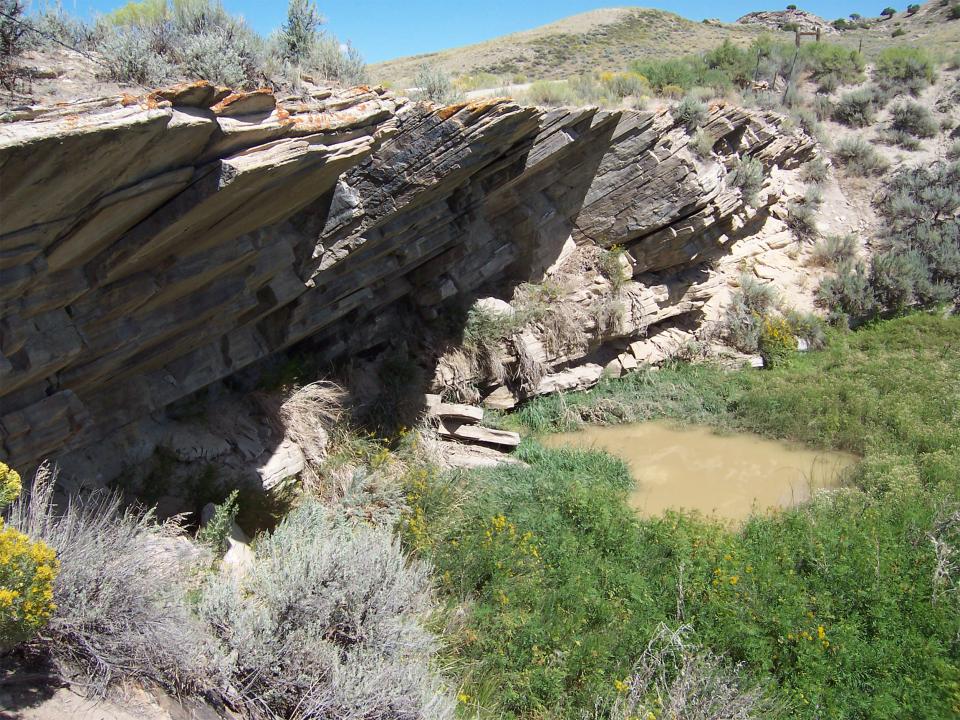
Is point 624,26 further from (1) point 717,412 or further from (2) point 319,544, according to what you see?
(2) point 319,544

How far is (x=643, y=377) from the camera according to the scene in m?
12.6

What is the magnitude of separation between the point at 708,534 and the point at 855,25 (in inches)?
1793

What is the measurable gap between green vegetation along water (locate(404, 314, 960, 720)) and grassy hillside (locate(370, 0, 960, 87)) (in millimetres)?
21656

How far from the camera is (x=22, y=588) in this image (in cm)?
379

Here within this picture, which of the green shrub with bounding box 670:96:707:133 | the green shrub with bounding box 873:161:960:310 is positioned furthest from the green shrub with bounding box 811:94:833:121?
the green shrub with bounding box 670:96:707:133

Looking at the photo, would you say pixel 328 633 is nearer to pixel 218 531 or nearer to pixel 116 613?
pixel 116 613

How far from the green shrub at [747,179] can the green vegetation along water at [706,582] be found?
5723 mm

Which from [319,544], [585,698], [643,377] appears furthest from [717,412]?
[319,544]

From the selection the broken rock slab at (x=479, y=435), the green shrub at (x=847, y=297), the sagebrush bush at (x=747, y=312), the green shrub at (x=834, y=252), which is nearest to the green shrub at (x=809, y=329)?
the sagebrush bush at (x=747, y=312)

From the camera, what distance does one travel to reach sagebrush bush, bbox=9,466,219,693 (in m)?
4.11

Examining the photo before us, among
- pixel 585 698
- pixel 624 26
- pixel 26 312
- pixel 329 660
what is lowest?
pixel 585 698

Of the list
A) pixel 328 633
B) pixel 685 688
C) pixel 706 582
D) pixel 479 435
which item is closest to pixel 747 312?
pixel 479 435

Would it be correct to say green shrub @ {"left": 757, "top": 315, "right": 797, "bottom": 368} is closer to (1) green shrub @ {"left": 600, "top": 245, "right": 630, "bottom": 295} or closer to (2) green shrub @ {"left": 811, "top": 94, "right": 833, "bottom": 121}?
(1) green shrub @ {"left": 600, "top": 245, "right": 630, "bottom": 295}

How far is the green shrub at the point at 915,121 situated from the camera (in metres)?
18.9
